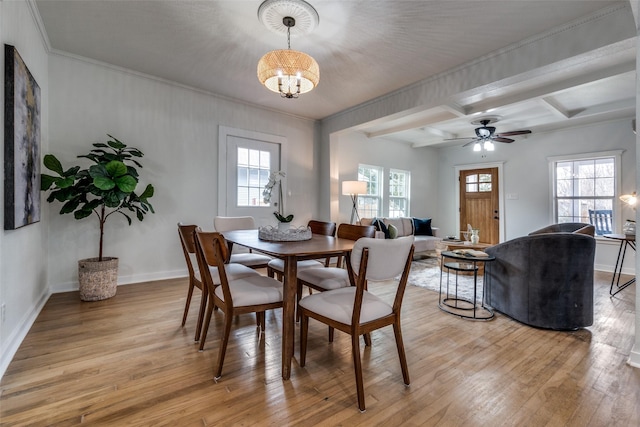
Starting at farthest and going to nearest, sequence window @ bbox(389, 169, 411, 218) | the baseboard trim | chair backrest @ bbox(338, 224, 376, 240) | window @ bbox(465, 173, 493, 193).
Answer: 1. window @ bbox(389, 169, 411, 218)
2. window @ bbox(465, 173, 493, 193)
3. chair backrest @ bbox(338, 224, 376, 240)
4. the baseboard trim

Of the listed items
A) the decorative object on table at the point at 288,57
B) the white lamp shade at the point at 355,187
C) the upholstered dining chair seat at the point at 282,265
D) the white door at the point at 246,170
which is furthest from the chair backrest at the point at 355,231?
the white lamp shade at the point at 355,187

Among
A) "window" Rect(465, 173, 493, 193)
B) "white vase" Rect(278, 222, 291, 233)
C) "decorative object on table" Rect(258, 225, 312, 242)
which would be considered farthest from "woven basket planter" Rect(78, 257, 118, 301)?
"window" Rect(465, 173, 493, 193)

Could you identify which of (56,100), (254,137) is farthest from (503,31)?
(56,100)

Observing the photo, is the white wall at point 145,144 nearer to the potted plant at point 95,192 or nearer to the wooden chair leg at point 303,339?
the potted plant at point 95,192

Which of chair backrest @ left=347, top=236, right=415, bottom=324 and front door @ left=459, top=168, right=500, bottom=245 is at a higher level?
front door @ left=459, top=168, right=500, bottom=245

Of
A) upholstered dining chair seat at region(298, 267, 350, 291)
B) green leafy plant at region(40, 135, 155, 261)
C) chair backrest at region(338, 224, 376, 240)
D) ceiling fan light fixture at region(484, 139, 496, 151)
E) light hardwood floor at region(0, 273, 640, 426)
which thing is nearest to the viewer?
light hardwood floor at region(0, 273, 640, 426)

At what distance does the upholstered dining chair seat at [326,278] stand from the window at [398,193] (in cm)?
494

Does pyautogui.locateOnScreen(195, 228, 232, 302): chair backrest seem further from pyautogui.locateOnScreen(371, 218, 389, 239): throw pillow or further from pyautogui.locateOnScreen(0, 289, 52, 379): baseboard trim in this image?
pyautogui.locateOnScreen(371, 218, 389, 239): throw pillow

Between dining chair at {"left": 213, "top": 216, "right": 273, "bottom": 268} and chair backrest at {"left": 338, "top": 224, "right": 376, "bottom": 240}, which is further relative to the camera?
dining chair at {"left": 213, "top": 216, "right": 273, "bottom": 268}

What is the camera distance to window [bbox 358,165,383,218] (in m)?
6.41

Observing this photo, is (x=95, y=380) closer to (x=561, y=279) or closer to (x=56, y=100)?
(x=56, y=100)

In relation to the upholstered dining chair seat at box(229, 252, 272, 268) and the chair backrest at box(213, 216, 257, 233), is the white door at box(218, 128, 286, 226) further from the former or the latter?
the upholstered dining chair seat at box(229, 252, 272, 268)

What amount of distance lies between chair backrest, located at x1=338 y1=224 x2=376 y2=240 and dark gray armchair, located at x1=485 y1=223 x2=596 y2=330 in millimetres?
1489

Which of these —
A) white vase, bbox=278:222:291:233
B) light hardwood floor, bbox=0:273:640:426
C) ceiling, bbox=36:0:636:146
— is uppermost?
ceiling, bbox=36:0:636:146
